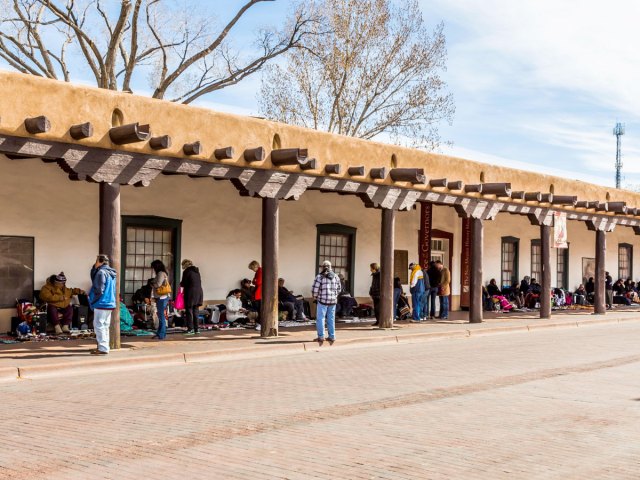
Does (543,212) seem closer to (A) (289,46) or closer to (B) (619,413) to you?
Answer: (A) (289,46)

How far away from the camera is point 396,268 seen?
26016 mm

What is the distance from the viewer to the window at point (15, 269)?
664 inches

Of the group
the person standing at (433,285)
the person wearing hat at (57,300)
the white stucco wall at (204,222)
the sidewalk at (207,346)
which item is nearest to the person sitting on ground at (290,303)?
the white stucco wall at (204,222)

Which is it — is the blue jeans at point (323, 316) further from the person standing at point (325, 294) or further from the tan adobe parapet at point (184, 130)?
the tan adobe parapet at point (184, 130)

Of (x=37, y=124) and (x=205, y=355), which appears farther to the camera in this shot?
(x=205, y=355)

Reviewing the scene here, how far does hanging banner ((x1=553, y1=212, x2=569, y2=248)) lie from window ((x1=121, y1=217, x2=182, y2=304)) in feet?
37.6

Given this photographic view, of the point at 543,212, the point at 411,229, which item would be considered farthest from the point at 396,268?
the point at 543,212

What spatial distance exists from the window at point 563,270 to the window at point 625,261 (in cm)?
486

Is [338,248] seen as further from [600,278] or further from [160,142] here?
[600,278]

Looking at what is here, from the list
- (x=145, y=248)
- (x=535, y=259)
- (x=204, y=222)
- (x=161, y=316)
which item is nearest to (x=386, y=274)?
(x=204, y=222)

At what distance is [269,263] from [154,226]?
10.7 feet

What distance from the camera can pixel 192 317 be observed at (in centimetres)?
1806

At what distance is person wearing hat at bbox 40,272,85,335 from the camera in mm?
17078

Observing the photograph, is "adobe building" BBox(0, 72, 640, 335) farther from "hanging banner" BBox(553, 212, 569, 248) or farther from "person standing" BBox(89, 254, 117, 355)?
"person standing" BBox(89, 254, 117, 355)
